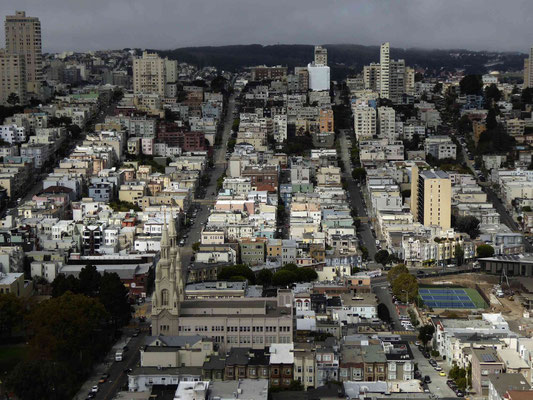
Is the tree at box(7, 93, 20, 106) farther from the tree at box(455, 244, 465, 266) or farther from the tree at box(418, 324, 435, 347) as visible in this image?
the tree at box(418, 324, 435, 347)

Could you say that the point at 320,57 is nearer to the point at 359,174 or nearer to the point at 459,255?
the point at 359,174

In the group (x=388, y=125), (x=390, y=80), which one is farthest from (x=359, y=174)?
(x=390, y=80)

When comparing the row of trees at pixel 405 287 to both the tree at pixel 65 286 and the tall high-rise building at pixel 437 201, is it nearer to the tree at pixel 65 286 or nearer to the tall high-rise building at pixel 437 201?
the tall high-rise building at pixel 437 201

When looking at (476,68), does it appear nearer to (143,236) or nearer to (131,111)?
(131,111)

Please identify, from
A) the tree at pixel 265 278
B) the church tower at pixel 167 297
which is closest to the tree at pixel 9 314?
the church tower at pixel 167 297

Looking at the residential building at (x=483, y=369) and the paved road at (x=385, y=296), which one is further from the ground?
the paved road at (x=385, y=296)

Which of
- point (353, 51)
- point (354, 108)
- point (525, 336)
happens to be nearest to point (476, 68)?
point (353, 51)
